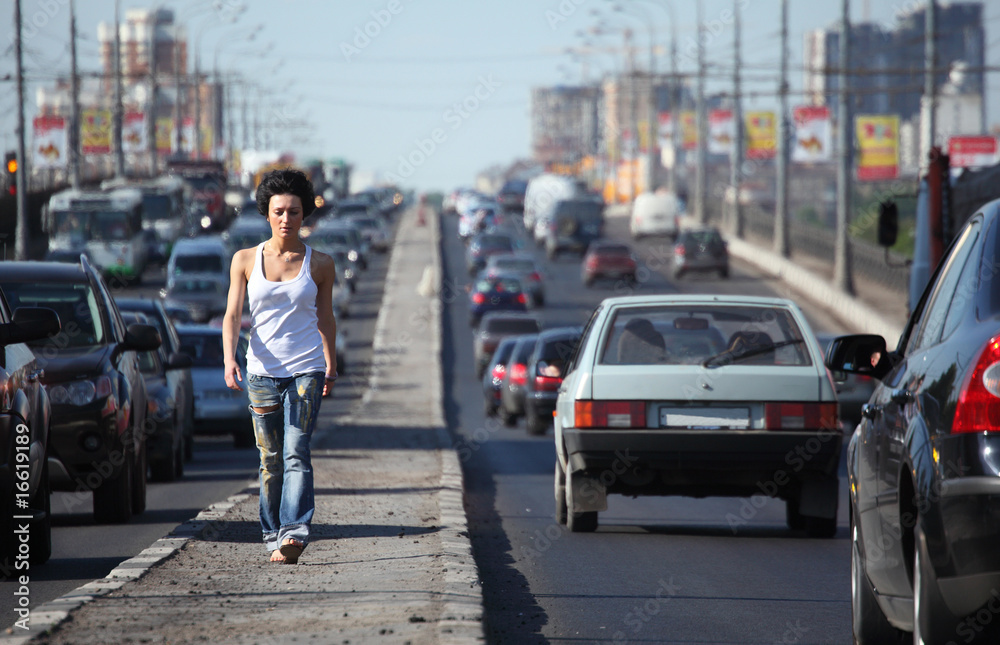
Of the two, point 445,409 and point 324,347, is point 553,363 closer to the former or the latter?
point 445,409

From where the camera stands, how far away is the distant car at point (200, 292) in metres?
48.9

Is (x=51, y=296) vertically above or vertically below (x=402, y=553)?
above

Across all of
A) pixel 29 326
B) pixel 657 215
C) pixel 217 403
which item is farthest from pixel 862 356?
pixel 657 215

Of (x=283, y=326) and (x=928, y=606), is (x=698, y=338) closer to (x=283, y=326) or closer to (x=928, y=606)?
(x=283, y=326)

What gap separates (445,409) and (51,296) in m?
24.9

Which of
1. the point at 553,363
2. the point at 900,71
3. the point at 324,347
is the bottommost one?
the point at 553,363

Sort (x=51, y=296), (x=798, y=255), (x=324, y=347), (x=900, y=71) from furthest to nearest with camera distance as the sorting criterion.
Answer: (x=798, y=255)
(x=900, y=71)
(x=51, y=296)
(x=324, y=347)

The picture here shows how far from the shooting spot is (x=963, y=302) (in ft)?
16.3

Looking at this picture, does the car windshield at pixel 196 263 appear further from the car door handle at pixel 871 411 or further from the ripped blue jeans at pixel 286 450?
the car door handle at pixel 871 411

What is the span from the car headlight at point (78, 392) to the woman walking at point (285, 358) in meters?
3.10

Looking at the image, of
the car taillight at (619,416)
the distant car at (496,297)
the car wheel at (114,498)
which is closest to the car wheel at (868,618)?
the car taillight at (619,416)

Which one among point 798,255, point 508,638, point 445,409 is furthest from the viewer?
point 798,255

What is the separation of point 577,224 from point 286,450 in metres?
65.8

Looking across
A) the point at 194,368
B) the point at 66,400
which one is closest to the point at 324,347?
the point at 66,400
